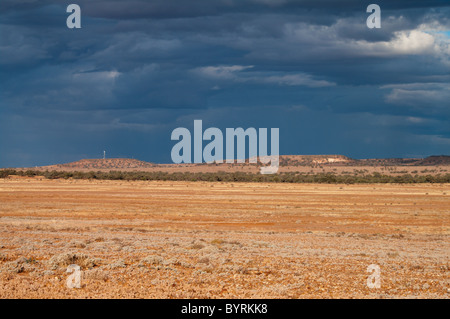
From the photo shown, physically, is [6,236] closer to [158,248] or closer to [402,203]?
[158,248]

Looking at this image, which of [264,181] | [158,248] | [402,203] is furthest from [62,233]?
[264,181]

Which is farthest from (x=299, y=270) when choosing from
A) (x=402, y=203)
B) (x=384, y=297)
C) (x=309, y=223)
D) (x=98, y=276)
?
(x=402, y=203)

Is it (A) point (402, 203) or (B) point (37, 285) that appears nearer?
(B) point (37, 285)

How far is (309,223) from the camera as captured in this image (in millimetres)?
36312

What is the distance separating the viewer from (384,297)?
12.5m
